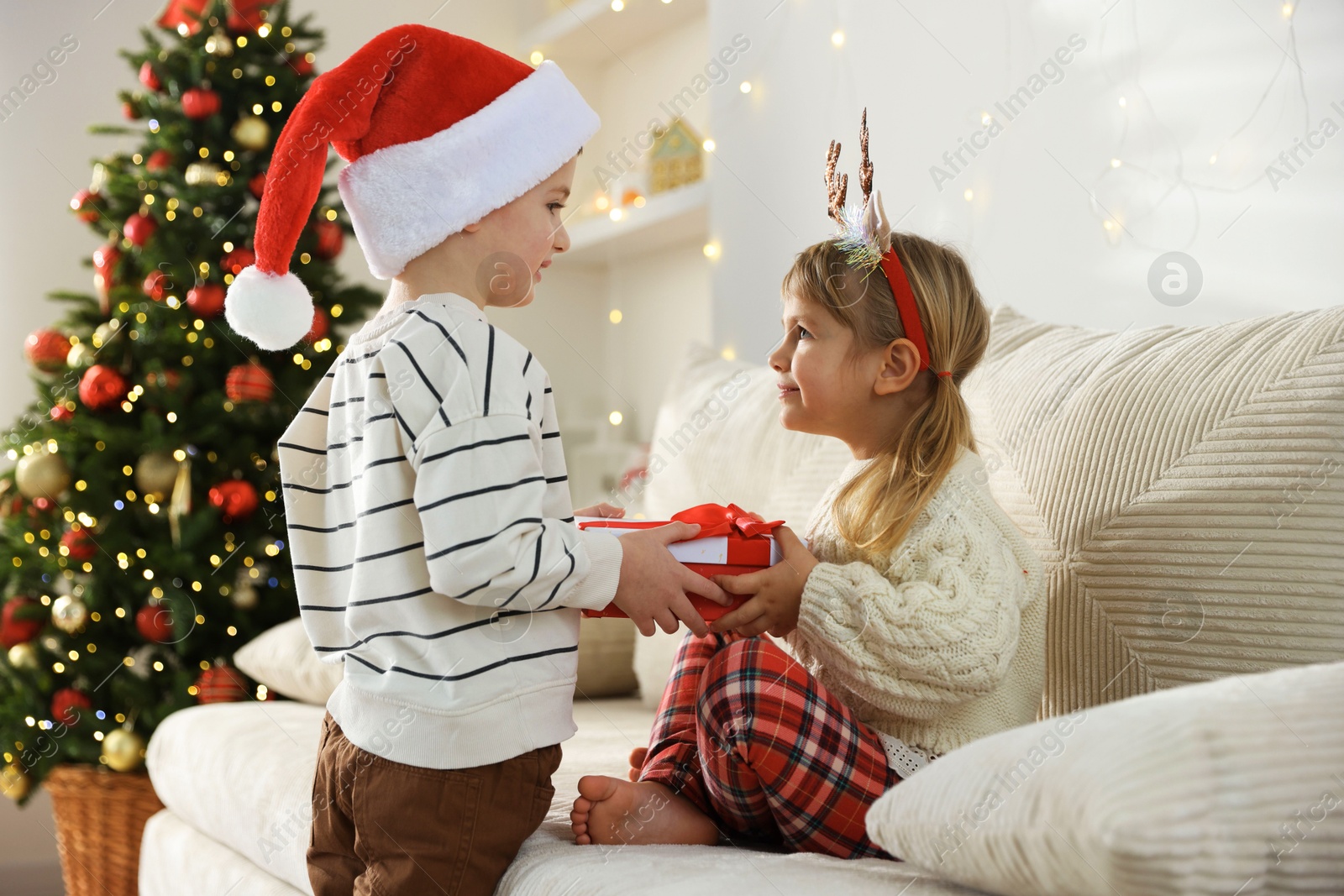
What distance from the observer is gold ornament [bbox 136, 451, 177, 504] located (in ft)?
6.88

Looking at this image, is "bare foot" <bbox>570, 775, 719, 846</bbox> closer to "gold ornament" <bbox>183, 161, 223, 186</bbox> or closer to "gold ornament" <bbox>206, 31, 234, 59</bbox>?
"gold ornament" <bbox>183, 161, 223, 186</bbox>

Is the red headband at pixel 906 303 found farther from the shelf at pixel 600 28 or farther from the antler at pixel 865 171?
the shelf at pixel 600 28

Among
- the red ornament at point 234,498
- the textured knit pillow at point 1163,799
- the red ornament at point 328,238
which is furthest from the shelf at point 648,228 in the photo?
the textured knit pillow at point 1163,799

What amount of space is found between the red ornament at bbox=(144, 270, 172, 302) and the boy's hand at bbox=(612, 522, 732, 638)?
1528 mm

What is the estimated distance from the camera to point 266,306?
1.06 meters

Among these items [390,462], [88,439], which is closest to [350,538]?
[390,462]

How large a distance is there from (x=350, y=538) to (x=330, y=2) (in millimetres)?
2644

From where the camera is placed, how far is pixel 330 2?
3.17 metres

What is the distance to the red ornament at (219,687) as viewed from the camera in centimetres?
206

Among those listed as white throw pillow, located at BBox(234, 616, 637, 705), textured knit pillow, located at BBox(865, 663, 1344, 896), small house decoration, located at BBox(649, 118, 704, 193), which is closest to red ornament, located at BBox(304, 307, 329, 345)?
white throw pillow, located at BBox(234, 616, 637, 705)

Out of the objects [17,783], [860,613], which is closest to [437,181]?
[860,613]

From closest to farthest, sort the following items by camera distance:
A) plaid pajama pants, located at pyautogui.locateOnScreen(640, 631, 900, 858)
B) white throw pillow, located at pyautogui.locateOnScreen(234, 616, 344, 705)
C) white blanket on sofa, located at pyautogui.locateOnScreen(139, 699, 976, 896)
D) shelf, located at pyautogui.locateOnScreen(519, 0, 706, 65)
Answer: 1. white blanket on sofa, located at pyautogui.locateOnScreen(139, 699, 976, 896)
2. plaid pajama pants, located at pyautogui.locateOnScreen(640, 631, 900, 858)
3. white throw pillow, located at pyautogui.locateOnScreen(234, 616, 344, 705)
4. shelf, located at pyautogui.locateOnScreen(519, 0, 706, 65)

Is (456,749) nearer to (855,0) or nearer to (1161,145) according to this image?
(1161,145)

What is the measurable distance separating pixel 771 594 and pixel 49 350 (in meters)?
1.79
